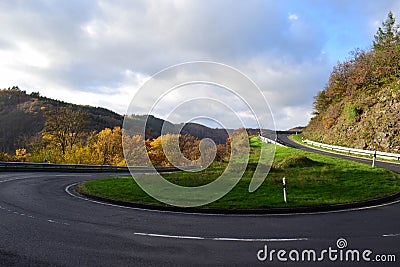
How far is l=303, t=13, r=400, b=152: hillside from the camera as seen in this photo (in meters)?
35.8

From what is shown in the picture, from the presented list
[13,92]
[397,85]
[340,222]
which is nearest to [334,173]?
[340,222]

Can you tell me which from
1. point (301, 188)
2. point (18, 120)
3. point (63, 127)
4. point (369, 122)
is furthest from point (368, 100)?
point (18, 120)

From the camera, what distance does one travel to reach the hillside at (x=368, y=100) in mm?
35781

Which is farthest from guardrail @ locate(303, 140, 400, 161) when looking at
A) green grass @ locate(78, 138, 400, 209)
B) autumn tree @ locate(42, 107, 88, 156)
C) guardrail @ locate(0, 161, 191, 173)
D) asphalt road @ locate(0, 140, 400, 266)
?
autumn tree @ locate(42, 107, 88, 156)

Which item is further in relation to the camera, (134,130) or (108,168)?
(108,168)

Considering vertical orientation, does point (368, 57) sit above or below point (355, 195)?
above

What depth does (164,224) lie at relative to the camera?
8938 mm

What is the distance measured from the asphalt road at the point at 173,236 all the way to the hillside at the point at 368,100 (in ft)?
93.7

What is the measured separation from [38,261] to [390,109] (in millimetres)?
41692

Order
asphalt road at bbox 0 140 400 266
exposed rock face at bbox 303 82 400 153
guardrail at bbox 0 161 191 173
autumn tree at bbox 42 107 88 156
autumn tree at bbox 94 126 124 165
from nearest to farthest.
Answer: asphalt road at bbox 0 140 400 266
guardrail at bbox 0 161 191 173
exposed rock face at bbox 303 82 400 153
autumn tree at bbox 42 107 88 156
autumn tree at bbox 94 126 124 165

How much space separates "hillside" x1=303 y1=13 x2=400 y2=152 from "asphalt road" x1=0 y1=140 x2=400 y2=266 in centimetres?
2856

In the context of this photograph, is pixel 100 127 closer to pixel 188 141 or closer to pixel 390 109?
pixel 390 109

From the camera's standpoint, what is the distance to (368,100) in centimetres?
4422

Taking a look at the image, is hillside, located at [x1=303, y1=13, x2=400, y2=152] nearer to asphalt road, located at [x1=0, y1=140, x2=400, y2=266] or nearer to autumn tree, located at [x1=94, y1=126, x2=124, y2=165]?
asphalt road, located at [x1=0, y1=140, x2=400, y2=266]
